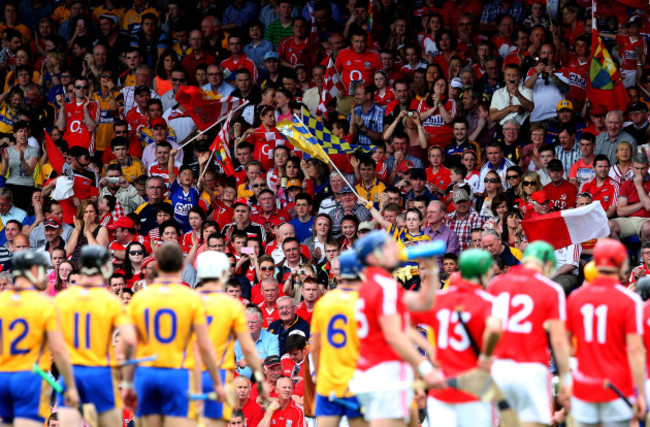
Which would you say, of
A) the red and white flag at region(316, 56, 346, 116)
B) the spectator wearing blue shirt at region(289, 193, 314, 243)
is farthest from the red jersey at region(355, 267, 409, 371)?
the red and white flag at region(316, 56, 346, 116)

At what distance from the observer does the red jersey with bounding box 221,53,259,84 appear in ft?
72.7

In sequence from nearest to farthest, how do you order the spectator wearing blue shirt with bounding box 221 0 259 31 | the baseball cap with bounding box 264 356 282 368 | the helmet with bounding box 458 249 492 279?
the helmet with bounding box 458 249 492 279
the baseball cap with bounding box 264 356 282 368
the spectator wearing blue shirt with bounding box 221 0 259 31

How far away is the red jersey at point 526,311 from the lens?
10508 millimetres

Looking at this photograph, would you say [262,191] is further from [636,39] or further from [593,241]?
[636,39]

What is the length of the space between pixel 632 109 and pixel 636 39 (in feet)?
6.11

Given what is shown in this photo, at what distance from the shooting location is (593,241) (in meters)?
16.9

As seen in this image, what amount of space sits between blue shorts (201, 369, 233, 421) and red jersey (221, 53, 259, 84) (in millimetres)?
11273

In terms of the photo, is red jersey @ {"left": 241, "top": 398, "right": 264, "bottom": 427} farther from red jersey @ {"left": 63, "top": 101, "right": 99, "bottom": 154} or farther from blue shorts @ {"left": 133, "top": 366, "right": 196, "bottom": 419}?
red jersey @ {"left": 63, "top": 101, "right": 99, "bottom": 154}

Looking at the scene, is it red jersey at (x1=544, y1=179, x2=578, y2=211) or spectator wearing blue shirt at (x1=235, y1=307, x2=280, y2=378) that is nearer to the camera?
spectator wearing blue shirt at (x1=235, y1=307, x2=280, y2=378)

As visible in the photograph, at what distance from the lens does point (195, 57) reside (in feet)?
74.9

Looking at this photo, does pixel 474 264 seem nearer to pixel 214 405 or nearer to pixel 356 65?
pixel 214 405

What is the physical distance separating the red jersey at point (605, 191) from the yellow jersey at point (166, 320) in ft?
27.6

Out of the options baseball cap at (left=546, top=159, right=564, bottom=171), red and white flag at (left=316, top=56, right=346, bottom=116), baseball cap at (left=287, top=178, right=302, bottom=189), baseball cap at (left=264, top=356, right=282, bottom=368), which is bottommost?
baseball cap at (left=264, top=356, right=282, bottom=368)

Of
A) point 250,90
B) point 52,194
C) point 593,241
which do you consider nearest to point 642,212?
point 593,241
